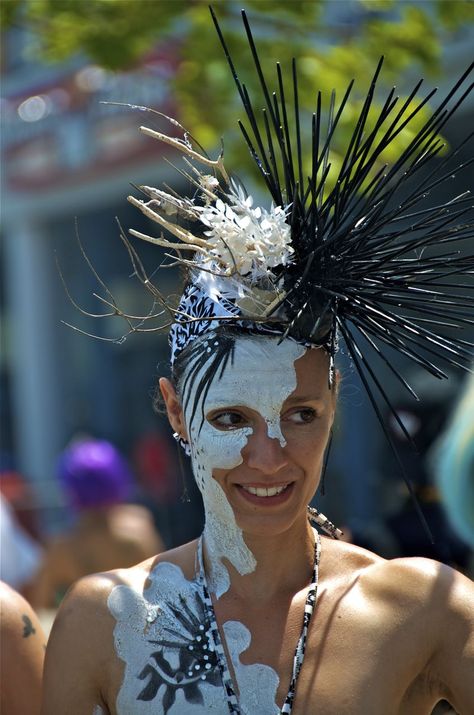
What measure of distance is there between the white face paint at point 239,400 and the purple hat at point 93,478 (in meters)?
3.43

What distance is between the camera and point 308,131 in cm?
519

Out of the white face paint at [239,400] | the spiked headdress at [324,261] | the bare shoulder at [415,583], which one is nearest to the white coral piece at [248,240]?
the spiked headdress at [324,261]

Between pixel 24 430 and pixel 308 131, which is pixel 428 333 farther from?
pixel 24 430

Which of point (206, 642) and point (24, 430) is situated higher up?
point (206, 642)

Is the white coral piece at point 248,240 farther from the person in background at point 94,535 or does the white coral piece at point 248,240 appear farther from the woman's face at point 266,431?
the person in background at point 94,535

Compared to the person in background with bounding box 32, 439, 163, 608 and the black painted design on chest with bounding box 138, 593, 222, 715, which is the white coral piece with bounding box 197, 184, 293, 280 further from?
the person in background with bounding box 32, 439, 163, 608

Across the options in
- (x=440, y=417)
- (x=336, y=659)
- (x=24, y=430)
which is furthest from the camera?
(x=24, y=430)

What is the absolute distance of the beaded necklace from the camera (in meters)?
2.45

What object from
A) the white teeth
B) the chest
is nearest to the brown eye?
the white teeth

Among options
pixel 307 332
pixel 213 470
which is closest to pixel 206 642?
pixel 213 470

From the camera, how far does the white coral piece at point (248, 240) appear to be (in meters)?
2.55

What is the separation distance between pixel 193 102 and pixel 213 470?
A: 10.3ft

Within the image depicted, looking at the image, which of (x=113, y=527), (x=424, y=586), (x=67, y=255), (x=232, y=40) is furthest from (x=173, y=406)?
(x=67, y=255)

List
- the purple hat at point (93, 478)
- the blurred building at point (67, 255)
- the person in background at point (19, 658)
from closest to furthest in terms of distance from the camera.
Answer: the person in background at point (19, 658)
the purple hat at point (93, 478)
the blurred building at point (67, 255)
